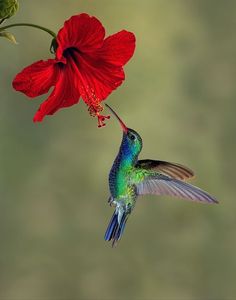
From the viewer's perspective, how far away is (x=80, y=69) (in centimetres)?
167

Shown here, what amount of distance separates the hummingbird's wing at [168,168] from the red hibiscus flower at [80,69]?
34cm

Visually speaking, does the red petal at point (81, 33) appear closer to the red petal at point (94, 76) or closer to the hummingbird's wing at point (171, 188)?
the red petal at point (94, 76)

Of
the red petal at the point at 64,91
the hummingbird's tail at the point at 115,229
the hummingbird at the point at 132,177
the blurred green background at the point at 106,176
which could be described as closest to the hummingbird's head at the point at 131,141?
the hummingbird at the point at 132,177

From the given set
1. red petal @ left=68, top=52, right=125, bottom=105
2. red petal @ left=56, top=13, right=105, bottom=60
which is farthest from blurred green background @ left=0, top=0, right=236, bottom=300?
red petal @ left=56, top=13, right=105, bottom=60

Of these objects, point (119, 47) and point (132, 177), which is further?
point (132, 177)

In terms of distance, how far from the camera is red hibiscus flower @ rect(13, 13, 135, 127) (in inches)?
59.3

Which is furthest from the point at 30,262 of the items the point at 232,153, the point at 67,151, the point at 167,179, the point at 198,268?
the point at 167,179

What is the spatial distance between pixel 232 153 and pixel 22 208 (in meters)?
1.20

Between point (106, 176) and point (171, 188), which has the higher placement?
point (106, 176)

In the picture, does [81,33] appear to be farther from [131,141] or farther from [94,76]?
[131,141]

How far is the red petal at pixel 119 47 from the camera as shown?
1.56 m

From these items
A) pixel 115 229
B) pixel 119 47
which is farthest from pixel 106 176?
pixel 119 47

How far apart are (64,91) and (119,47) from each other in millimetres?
151

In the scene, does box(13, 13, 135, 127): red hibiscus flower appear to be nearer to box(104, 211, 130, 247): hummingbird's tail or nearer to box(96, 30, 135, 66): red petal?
box(96, 30, 135, 66): red petal
